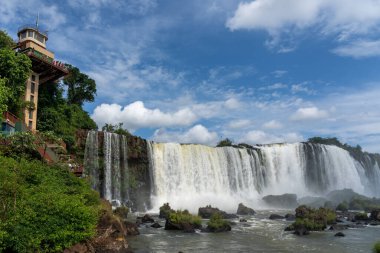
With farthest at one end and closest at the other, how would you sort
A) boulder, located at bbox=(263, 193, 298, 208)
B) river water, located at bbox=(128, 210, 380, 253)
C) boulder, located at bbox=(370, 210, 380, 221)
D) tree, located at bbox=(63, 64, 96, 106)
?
tree, located at bbox=(63, 64, 96, 106) < boulder, located at bbox=(263, 193, 298, 208) < boulder, located at bbox=(370, 210, 380, 221) < river water, located at bbox=(128, 210, 380, 253)

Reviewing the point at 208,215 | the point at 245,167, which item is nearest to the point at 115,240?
the point at 208,215

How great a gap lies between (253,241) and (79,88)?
32099 mm

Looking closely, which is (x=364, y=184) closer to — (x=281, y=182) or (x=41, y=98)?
(x=281, y=182)

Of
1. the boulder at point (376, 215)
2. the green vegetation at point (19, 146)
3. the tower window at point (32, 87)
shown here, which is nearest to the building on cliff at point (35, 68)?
the tower window at point (32, 87)

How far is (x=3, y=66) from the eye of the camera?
26.9m

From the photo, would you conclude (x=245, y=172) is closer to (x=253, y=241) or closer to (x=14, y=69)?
(x=253, y=241)

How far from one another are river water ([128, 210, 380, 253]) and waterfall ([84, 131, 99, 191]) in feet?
37.4

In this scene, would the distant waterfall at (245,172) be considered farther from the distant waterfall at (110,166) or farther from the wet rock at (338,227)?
the wet rock at (338,227)

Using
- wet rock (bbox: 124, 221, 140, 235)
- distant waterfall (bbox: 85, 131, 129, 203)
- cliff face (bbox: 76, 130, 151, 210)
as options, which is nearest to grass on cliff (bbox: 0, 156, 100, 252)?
wet rock (bbox: 124, 221, 140, 235)

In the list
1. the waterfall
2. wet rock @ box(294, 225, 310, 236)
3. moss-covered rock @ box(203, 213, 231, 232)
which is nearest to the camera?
wet rock @ box(294, 225, 310, 236)

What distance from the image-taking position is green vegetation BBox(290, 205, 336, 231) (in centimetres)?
2384

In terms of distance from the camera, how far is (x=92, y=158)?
111 feet

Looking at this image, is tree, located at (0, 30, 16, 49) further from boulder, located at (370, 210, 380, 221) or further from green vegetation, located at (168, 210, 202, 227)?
boulder, located at (370, 210, 380, 221)

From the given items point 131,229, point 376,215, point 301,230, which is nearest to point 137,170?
point 131,229
